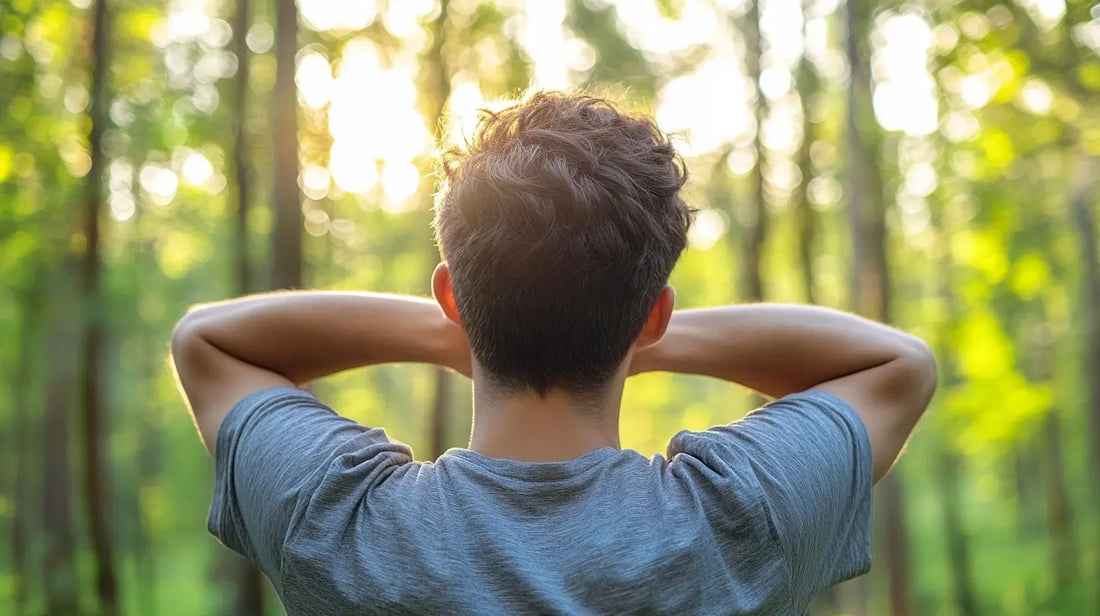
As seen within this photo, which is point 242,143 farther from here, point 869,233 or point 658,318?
point 658,318

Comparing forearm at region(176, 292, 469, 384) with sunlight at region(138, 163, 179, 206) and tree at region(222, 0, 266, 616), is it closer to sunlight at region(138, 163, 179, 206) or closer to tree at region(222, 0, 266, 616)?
tree at region(222, 0, 266, 616)

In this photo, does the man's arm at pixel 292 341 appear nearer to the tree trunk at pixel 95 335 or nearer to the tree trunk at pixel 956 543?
the tree trunk at pixel 95 335

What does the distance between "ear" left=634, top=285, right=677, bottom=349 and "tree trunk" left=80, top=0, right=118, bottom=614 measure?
37.7 ft

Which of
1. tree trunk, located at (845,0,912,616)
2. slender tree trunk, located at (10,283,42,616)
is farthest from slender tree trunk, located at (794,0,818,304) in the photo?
slender tree trunk, located at (10,283,42,616)

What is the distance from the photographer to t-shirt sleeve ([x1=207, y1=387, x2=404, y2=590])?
1.49 meters

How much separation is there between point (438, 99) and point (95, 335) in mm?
6308

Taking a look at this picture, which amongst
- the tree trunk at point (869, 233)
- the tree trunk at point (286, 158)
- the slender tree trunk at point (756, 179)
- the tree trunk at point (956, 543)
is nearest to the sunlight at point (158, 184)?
the tree trunk at point (286, 158)

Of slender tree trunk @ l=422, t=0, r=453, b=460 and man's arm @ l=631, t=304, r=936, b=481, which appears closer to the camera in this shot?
man's arm @ l=631, t=304, r=936, b=481

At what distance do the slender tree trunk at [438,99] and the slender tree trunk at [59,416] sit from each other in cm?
804

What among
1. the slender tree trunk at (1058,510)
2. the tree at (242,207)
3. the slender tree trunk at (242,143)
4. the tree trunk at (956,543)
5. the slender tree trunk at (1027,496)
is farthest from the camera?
the slender tree trunk at (1027,496)

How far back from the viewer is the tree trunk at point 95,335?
11562 millimetres

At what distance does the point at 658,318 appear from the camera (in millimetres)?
1663

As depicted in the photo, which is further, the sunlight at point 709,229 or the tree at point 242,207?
the sunlight at point 709,229

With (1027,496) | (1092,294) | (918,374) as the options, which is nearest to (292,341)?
(918,374)
